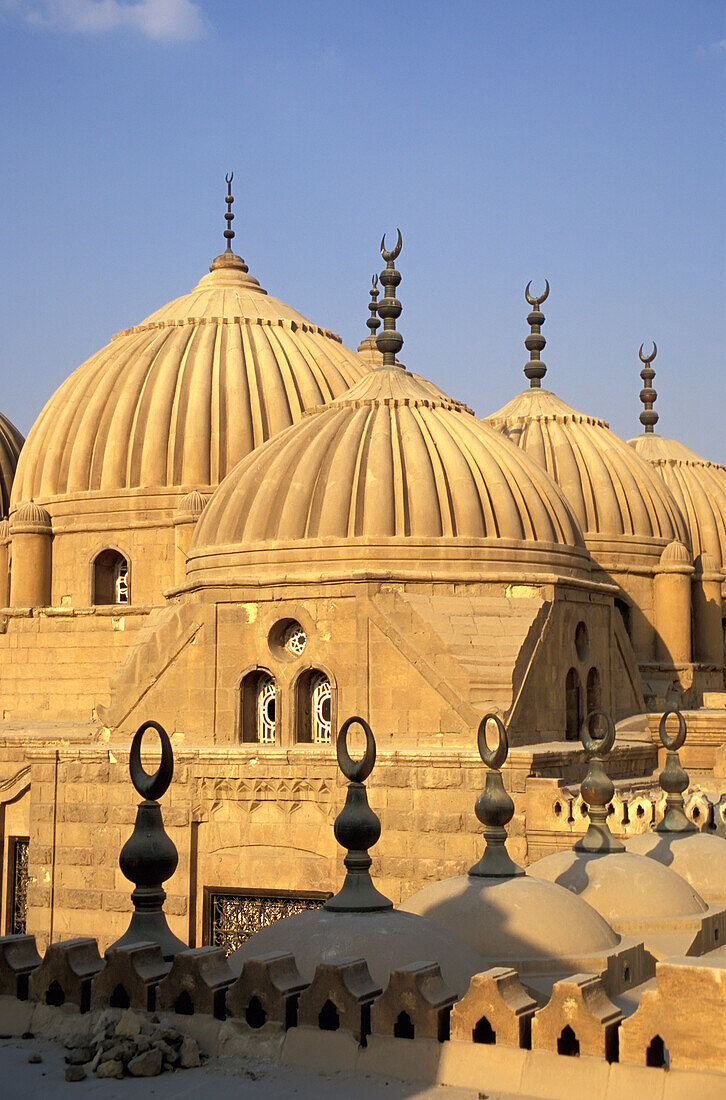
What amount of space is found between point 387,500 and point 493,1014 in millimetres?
11648

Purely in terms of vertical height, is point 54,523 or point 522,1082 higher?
point 54,523

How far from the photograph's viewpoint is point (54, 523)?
25.2 meters

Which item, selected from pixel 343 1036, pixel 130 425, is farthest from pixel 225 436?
pixel 343 1036

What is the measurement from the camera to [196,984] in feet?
27.5

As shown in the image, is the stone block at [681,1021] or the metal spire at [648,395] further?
the metal spire at [648,395]

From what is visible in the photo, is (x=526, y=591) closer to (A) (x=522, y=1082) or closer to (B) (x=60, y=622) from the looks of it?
(B) (x=60, y=622)

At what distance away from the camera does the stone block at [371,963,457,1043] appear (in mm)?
7969

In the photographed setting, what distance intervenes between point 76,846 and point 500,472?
728 centimetres

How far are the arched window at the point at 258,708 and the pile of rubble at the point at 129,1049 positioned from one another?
10509 millimetres

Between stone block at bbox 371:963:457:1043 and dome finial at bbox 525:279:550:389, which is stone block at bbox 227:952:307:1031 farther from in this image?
dome finial at bbox 525:279:550:389

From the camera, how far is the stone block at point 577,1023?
7.71m

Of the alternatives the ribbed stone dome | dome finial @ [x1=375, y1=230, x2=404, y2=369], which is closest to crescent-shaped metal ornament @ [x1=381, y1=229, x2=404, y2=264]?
dome finial @ [x1=375, y1=230, x2=404, y2=369]

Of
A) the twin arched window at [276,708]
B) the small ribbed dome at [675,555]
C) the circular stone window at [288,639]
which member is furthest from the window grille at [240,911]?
the small ribbed dome at [675,555]

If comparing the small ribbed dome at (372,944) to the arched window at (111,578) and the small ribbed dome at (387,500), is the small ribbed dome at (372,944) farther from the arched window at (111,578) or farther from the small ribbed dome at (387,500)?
the arched window at (111,578)
